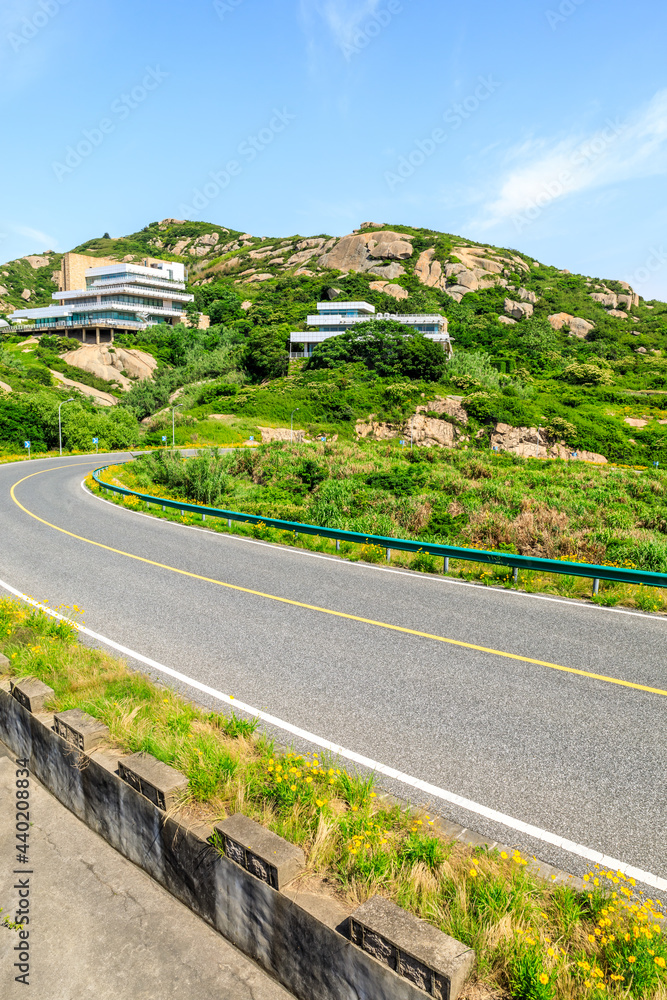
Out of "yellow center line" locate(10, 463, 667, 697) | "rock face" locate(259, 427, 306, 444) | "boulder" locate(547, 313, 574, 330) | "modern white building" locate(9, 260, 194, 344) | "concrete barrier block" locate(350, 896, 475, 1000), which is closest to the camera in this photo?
"concrete barrier block" locate(350, 896, 475, 1000)

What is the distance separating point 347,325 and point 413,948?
289ft

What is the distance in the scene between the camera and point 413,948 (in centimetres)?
280

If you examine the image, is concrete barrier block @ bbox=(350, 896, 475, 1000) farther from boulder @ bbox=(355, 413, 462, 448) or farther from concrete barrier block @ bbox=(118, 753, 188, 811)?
boulder @ bbox=(355, 413, 462, 448)

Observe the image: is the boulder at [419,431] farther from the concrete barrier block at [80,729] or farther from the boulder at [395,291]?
the concrete barrier block at [80,729]

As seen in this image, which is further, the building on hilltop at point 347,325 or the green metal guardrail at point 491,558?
the building on hilltop at point 347,325

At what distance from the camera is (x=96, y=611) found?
10.2 meters

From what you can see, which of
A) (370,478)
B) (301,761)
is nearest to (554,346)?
(370,478)

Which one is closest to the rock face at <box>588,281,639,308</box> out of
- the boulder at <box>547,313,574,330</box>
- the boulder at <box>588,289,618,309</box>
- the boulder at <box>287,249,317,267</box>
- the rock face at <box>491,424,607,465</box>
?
the boulder at <box>588,289,618,309</box>

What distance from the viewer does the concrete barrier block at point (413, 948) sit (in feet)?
8.88

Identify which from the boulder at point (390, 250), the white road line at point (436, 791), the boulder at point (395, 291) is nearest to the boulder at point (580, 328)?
the boulder at point (395, 291)

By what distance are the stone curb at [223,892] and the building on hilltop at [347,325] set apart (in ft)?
266

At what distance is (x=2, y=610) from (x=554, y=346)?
89914 mm

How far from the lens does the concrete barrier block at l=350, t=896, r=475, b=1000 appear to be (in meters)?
2.71

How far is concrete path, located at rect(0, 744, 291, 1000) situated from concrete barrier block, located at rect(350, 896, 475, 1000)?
3.05 ft
